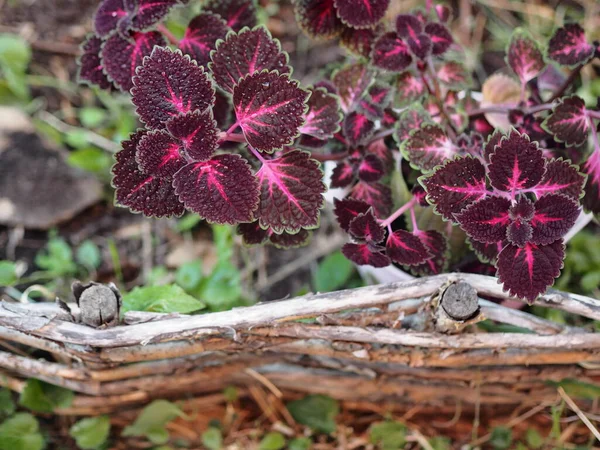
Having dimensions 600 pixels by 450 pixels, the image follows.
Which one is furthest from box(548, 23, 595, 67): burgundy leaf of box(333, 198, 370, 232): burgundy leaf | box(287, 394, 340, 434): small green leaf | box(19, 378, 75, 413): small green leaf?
box(19, 378, 75, 413): small green leaf

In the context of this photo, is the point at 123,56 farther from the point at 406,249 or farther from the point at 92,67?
the point at 406,249

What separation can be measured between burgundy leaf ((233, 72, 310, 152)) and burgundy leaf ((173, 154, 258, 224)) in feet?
0.14

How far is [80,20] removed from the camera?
1.74 m

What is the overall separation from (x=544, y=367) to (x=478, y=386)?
12 cm

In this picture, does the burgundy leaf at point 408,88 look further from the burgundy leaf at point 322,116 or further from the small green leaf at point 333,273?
the small green leaf at point 333,273

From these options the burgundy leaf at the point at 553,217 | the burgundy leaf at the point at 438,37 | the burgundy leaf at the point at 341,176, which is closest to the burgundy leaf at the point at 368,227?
the burgundy leaf at the point at 341,176

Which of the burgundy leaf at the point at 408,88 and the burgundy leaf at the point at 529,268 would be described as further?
the burgundy leaf at the point at 408,88

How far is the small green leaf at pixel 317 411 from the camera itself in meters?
1.20

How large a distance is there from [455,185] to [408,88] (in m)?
0.29

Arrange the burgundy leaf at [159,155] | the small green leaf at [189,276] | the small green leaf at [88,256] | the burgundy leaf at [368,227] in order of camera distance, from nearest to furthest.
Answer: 1. the burgundy leaf at [159,155]
2. the burgundy leaf at [368,227]
3. the small green leaf at [189,276]
4. the small green leaf at [88,256]

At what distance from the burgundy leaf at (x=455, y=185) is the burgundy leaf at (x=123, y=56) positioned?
453mm

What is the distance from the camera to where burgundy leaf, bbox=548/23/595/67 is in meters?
0.98

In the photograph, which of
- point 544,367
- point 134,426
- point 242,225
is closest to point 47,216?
point 134,426

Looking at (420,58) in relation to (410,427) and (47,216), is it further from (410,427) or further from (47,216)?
(47,216)
